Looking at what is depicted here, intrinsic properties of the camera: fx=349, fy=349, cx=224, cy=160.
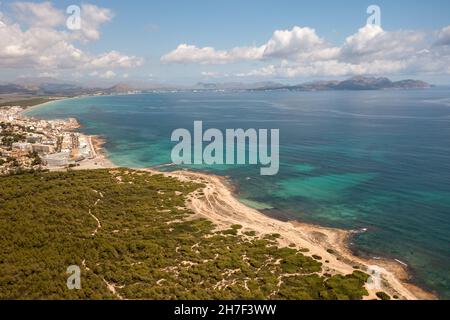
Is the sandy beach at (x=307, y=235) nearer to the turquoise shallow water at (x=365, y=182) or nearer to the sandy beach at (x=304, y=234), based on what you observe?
the sandy beach at (x=304, y=234)

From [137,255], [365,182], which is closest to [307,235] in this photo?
[137,255]

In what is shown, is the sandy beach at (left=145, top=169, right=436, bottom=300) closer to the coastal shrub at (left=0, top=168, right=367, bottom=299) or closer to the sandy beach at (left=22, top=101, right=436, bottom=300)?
the sandy beach at (left=22, top=101, right=436, bottom=300)

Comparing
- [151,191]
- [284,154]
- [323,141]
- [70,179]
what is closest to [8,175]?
[70,179]

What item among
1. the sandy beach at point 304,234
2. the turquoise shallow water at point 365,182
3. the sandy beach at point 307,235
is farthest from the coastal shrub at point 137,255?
the turquoise shallow water at point 365,182

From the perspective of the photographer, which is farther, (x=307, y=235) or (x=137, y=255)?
(x=307, y=235)

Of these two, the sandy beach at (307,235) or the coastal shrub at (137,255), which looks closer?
the coastal shrub at (137,255)

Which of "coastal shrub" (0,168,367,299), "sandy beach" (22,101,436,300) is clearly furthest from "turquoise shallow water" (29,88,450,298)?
"coastal shrub" (0,168,367,299)

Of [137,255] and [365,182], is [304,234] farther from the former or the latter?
[365,182]

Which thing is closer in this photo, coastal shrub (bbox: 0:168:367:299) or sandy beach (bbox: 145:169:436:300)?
coastal shrub (bbox: 0:168:367:299)

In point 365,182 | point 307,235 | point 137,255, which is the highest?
Answer: point 365,182

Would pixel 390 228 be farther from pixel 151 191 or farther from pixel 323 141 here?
pixel 323 141

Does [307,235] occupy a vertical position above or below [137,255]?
below
